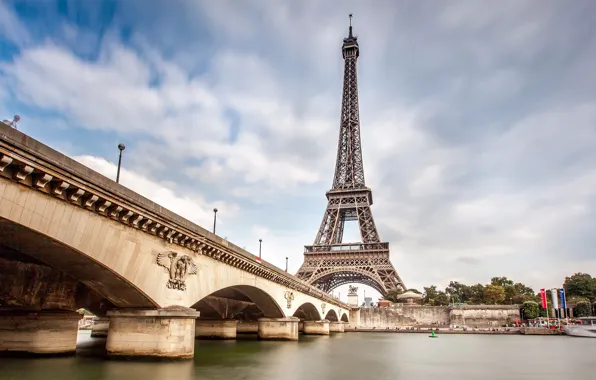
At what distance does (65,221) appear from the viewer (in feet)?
43.7

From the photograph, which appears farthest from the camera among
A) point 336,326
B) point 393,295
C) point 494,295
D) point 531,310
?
point 494,295

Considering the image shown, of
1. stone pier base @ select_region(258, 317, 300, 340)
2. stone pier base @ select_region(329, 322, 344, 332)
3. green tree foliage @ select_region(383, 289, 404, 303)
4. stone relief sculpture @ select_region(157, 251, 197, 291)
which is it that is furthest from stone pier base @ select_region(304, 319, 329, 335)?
stone relief sculpture @ select_region(157, 251, 197, 291)

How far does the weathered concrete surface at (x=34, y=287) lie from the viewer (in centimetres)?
1753

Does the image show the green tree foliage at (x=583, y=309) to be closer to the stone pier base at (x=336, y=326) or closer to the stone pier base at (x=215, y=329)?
the stone pier base at (x=336, y=326)

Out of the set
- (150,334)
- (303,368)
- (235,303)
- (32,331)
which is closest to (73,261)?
(150,334)

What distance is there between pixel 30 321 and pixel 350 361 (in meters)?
17.4

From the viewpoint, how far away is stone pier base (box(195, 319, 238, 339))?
43.6m

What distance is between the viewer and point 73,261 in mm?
15156

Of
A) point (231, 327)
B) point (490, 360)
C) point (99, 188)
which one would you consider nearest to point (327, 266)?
point (231, 327)

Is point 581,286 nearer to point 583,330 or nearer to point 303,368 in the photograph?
point 583,330

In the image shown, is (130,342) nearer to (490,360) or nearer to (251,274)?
(251,274)

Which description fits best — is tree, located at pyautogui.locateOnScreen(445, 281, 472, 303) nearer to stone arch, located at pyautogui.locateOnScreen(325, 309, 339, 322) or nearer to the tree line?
the tree line

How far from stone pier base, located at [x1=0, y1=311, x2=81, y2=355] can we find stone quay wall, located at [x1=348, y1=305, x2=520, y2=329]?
71.5 meters

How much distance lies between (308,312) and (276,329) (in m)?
17.1
